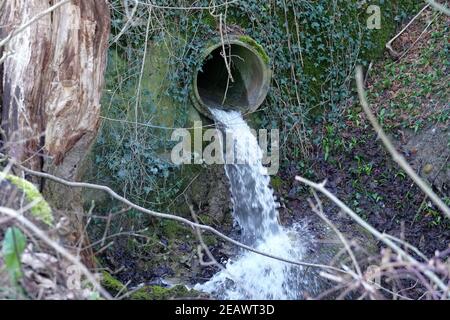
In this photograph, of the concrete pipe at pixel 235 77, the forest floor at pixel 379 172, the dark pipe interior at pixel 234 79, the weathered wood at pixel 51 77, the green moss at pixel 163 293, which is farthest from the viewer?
the dark pipe interior at pixel 234 79

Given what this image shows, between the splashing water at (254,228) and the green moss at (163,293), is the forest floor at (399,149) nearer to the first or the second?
the splashing water at (254,228)

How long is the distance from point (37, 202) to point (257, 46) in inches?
196

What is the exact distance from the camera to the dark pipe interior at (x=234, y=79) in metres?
7.81

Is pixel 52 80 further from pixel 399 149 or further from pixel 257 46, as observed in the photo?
pixel 399 149

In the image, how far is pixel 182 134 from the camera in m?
7.08

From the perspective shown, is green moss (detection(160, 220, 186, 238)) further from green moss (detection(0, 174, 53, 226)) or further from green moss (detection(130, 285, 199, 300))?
green moss (detection(0, 174, 53, 226))

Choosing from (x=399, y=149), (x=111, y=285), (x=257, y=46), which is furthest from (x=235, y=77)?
(x=111, y=285)

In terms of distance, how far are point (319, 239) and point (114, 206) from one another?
2346mm

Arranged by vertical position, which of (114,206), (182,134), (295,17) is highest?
(295,17)

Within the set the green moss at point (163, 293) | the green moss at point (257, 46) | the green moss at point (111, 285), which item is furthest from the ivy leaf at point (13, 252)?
the green moss at point (257, 46)

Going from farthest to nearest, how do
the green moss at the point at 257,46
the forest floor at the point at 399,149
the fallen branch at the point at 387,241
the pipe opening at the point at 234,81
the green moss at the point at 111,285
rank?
the pipe opening at the point at 234,81 < the green moss at the point at 257,46 < the forest floor at the point at 399,149 < the green moss at the point at 111,285 < the fallen branch at the point at 387,241
